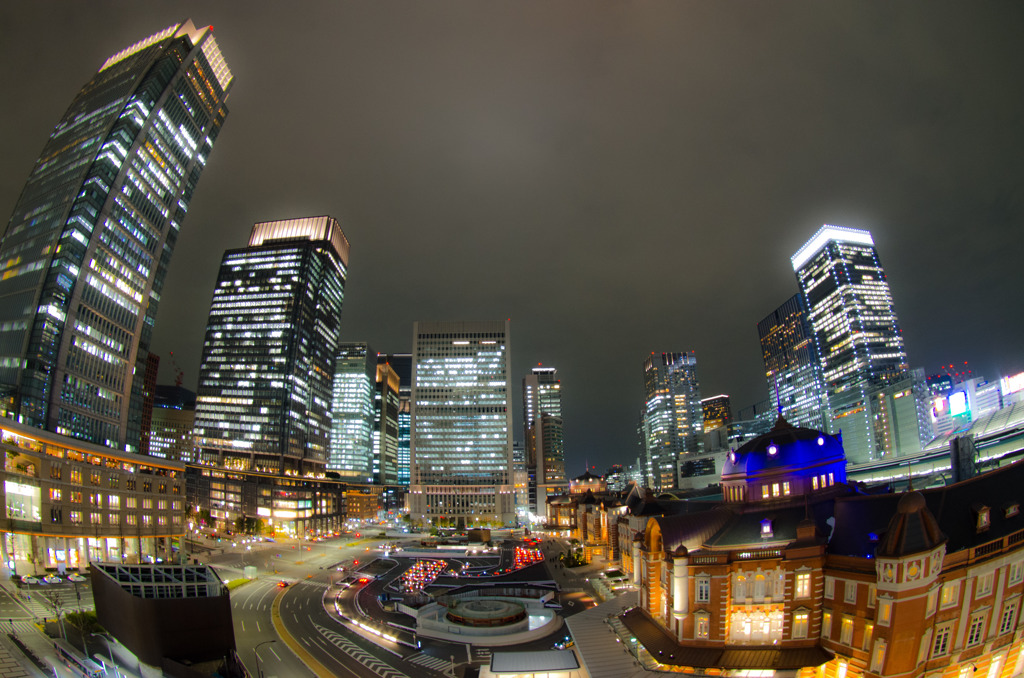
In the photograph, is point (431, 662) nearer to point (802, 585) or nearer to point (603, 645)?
point (603, 645)

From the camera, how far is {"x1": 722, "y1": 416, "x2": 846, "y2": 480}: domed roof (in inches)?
2056

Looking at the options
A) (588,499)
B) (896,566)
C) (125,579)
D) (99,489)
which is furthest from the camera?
(588,499)

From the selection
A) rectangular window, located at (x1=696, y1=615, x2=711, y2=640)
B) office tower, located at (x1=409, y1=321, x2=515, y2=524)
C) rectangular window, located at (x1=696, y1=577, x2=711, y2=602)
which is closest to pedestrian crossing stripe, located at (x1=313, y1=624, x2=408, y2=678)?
rectangular window, located at (x1=696, y1=615, x2=711, y2=640)

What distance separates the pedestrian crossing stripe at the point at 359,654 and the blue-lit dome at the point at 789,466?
127 feet

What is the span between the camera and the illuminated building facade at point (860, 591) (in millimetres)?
35906

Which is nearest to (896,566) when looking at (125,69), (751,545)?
(751,545)

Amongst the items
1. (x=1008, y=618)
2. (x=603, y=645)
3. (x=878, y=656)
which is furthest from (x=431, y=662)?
(x=1008, y=618)

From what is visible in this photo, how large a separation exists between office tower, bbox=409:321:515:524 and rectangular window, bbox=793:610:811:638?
155 meters

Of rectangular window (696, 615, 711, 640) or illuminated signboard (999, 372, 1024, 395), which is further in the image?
illuminated signboard (999, 372, 1024, 395)

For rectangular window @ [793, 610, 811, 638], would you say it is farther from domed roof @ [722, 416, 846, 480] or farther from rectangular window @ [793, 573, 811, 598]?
domed roof @ [722, 416, 846, 480]

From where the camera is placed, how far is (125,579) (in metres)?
44.0

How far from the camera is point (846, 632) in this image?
127 feet

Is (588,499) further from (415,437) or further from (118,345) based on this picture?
(118,345)

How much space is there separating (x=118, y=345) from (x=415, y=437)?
4188 inches
